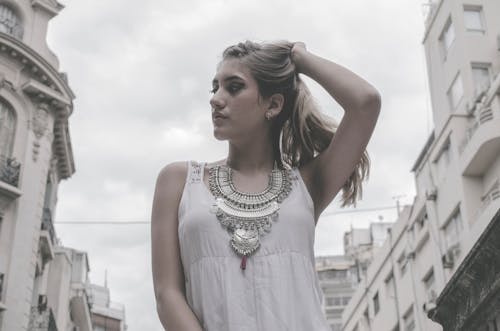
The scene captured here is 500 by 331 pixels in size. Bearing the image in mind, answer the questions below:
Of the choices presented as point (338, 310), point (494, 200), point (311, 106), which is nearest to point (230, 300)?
point (311, 106)

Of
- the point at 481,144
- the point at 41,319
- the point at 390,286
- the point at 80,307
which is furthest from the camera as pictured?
→ the point at 390,286

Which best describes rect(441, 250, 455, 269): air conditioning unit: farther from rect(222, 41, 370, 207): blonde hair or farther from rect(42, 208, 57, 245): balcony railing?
rect(222, 41, 370, 207): blonde hair

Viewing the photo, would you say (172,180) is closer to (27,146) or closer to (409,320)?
(27,146)

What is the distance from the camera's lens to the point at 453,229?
Answer: 29.1 metres

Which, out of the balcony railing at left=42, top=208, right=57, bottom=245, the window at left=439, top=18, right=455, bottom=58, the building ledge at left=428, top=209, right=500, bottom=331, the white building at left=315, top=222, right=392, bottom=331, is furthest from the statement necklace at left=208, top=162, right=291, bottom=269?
the white building at left=315, top=222, right=392, bottom=331

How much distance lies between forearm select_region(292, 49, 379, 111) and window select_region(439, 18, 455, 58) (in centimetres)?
2830

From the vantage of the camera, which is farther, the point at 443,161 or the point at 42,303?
the point at 443,161

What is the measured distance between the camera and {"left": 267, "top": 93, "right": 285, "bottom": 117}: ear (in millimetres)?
3049

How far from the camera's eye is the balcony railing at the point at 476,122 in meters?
25.9

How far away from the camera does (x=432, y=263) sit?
3178cm

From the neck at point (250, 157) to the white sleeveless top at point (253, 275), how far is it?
0.24 meters

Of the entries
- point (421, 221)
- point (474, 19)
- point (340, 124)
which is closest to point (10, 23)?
point (474, 19)

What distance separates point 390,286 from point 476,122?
1320 cm

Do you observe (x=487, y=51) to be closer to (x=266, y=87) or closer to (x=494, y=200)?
(x=494, y=200)
